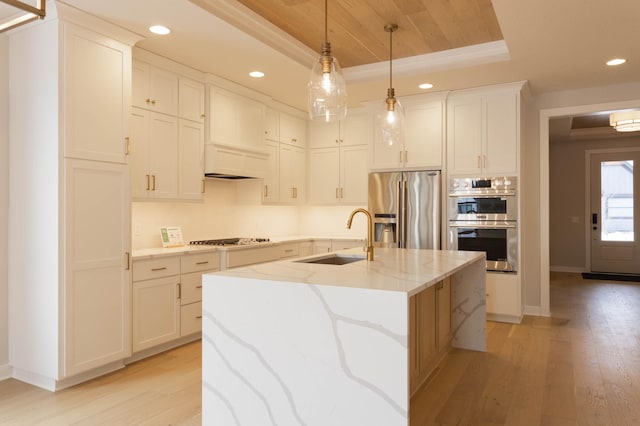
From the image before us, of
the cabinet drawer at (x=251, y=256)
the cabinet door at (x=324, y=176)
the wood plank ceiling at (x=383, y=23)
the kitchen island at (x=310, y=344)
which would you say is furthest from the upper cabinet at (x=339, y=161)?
the kitchen island at (x=310, y=344)

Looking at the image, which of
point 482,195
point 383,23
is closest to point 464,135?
point 482,195

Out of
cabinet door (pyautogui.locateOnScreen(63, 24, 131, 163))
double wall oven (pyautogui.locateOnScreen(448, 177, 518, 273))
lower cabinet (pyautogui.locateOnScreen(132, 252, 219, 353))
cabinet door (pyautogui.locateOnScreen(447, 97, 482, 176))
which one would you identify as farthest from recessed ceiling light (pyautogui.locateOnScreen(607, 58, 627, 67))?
cabinet door (pyautogui.locateOnScreen(63, 24, 131, 163))

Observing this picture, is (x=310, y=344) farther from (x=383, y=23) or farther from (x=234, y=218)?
(x=234, y=218)

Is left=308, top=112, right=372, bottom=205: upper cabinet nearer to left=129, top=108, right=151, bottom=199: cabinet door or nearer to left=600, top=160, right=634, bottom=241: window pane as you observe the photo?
left=129, top=108, right=151, bottom=199: cabinet door

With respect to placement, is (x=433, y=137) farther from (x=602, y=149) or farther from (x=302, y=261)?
(x=602, y=149)

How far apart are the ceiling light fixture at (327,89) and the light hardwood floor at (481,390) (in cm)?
185

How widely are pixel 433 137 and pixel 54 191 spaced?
3.84 metres

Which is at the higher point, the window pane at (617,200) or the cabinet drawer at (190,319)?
the window pane at (617,200)

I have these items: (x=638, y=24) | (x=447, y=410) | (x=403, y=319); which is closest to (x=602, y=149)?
(x=638, y=24)

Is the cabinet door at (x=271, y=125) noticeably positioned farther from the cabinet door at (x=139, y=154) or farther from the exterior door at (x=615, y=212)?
the exterior door at (x=615, y=212)

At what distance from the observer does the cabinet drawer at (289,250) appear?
5.17 m

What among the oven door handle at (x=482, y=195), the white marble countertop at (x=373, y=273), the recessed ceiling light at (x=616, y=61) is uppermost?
the recessed ceiling light at (x=616, y=61)

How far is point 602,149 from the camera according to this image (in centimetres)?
831

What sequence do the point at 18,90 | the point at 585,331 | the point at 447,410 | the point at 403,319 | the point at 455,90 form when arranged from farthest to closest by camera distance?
the point at 455,90 → the point at 585,331 → the point at 18,90 → the point at 447,410 → the point at 403,319
